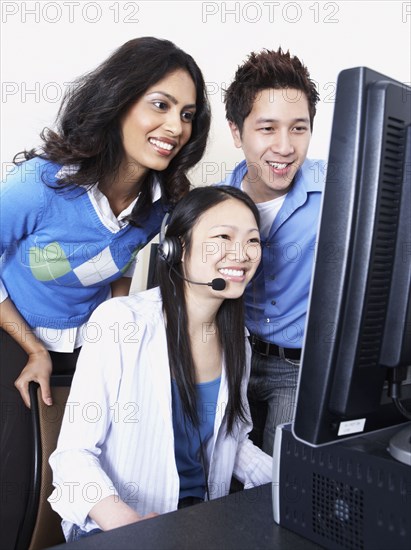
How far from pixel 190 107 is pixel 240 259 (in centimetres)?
45

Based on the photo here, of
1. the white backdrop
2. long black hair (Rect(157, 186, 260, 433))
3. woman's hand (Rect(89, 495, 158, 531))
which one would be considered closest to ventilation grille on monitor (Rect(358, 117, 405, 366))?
woman's hand (Rect(89, 495, 158, 531))

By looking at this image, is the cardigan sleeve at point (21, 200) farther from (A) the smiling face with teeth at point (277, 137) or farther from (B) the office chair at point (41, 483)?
(A) the smiling face with teeth at point (277, 137)

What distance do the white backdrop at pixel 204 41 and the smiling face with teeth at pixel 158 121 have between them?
0.72m

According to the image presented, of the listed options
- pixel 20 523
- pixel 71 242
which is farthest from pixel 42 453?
pixel 71 242

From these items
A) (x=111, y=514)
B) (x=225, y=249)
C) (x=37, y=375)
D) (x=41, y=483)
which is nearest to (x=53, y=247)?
(x=37, y=375)

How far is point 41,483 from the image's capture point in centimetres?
132

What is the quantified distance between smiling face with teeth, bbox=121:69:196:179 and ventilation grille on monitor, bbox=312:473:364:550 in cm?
99

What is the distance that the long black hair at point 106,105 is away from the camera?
1.49 metres

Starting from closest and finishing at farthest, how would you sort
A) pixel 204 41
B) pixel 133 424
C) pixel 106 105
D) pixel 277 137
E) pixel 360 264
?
pixel 360 264, pixel 133 424, pixel 106 105, pixel 277 137, pixel 204 41

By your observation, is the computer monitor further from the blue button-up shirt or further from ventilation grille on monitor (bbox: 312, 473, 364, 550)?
the blue button-up shirt

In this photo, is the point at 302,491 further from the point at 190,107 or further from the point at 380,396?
the point at 190,107

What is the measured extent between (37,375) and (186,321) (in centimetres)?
38

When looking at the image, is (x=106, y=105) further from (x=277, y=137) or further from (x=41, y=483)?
(x=41, y=483)

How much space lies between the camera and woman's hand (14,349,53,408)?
1.41m
